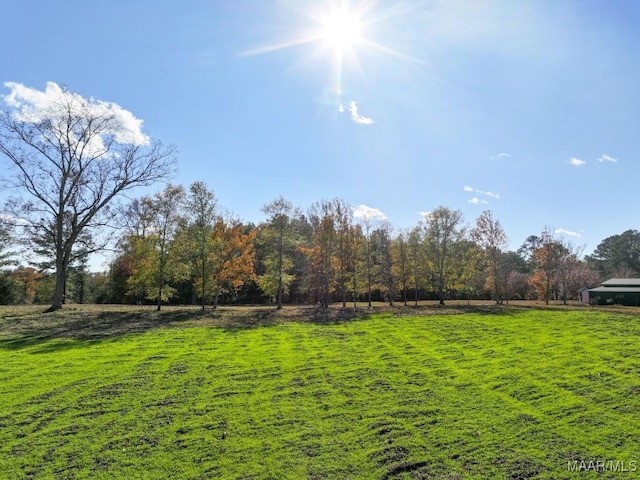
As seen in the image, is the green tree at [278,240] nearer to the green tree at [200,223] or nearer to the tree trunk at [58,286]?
the green tree at [200,223]

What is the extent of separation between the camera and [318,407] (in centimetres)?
809

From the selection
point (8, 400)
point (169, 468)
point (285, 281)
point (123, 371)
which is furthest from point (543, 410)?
point (285, 281)

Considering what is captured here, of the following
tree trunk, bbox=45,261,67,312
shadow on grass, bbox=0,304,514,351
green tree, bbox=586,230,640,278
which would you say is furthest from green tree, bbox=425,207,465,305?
green tree, bbox=586,230,640,278

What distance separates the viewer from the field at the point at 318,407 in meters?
5.81

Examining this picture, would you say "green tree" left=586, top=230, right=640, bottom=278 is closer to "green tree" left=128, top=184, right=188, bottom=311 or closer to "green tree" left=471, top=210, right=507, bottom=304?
"green tree" left=471, top=210, right=507, bottom=304

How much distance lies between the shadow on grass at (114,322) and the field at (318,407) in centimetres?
34

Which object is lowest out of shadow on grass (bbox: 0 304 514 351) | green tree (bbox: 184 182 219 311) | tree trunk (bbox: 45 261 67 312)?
shadow on grass (bbox: 0 304 514 351)

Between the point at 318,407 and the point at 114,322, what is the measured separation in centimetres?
1673

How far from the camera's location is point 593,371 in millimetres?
10766

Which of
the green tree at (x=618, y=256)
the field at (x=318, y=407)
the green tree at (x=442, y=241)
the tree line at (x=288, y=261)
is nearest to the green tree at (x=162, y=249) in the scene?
the tree line at (x=288, y=261)

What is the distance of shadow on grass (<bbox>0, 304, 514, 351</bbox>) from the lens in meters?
15.5

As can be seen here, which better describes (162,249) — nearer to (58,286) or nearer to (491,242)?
(58,286)

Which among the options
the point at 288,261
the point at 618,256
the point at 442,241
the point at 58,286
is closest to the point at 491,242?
the point at 442,241

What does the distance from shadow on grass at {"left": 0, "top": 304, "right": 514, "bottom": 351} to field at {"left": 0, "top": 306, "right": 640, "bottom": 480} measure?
1.12 ft
